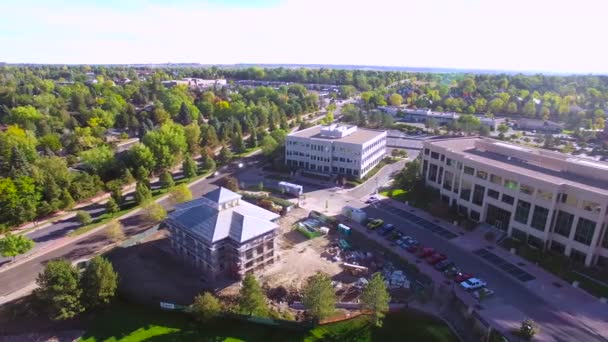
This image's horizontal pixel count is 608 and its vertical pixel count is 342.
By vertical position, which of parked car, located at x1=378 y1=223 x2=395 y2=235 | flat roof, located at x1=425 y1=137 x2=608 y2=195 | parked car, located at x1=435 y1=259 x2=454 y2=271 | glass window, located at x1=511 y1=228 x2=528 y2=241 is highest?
flat roof, located at x1=425 y1=137 x2=608 y2=195

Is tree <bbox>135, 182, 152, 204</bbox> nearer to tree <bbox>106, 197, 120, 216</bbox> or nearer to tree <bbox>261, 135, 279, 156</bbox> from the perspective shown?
tree <bbox>106, 197, 120, 216</bbox>

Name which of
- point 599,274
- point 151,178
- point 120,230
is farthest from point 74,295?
point 599,274

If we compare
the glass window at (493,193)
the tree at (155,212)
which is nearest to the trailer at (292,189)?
the tree at (155,212)

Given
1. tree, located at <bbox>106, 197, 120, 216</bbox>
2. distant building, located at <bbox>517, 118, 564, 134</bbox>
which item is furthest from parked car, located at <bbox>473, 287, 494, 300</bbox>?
distant building, located at <bbox>517, 118, 564, 134</bbox>

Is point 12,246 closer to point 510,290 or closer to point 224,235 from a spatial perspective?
point 224,235

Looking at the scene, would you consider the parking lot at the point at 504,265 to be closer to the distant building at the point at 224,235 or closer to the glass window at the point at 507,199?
the glass window at the point at 507,199

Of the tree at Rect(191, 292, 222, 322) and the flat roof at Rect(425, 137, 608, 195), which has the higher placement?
the flat roof at Rect(425, 137, 608, 195)

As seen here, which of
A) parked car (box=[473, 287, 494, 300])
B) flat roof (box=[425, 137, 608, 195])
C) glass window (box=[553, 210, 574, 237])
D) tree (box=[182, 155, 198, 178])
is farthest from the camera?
tree (box=[182, 155, 198, 178])
